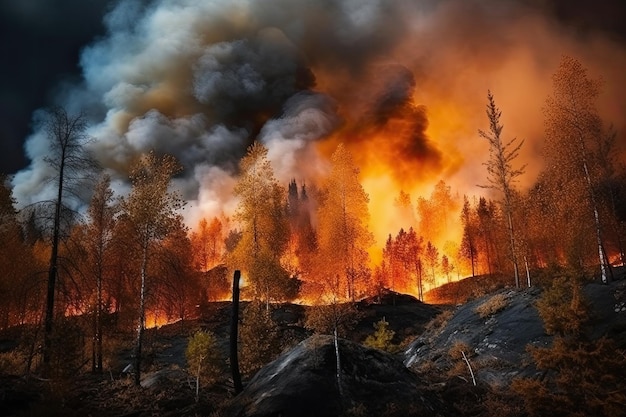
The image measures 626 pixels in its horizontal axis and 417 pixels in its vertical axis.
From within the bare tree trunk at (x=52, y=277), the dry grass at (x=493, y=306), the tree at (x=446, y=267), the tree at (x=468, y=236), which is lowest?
the dry grass at (x=493, y=306)

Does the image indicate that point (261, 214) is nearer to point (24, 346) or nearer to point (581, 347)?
point (24, 346)

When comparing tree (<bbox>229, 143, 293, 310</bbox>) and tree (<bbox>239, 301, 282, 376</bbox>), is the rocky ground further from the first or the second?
tree (<bbox>229, 143, 293, 310</bbox>)

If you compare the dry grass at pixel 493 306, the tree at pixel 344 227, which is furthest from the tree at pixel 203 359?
the tree at pixel 344 227

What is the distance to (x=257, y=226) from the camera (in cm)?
3809

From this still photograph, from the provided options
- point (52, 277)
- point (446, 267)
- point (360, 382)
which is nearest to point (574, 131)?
point (360, 382)

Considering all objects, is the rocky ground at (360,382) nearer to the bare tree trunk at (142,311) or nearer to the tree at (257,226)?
the bare tree trunk at (142,311)

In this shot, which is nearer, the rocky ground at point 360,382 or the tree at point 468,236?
the rocky ground at point 360,382

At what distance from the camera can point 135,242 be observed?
83.8 ft

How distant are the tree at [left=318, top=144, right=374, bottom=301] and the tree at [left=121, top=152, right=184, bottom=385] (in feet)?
76.0

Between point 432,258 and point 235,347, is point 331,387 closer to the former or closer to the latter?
point 235,347

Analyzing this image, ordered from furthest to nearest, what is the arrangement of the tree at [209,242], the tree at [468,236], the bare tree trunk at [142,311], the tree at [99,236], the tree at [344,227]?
the tree at [209,242] < the tree at [468,236] < the tree at [344,227] < the tree at [99,236] < the bare tree trunk at [142,311]

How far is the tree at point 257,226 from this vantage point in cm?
3744

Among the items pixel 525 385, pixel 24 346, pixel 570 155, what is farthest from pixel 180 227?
pixel 570 155

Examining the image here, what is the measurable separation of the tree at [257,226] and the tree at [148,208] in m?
12.2
